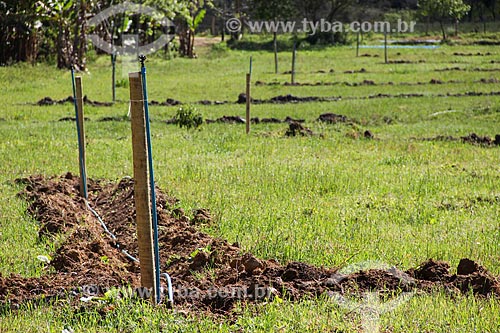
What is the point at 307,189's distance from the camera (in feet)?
33.0

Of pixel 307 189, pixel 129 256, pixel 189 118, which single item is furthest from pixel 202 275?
pixel 189 118

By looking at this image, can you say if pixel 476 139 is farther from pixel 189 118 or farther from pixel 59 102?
pixel 59 102

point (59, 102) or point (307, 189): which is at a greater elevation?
point (307, 189)

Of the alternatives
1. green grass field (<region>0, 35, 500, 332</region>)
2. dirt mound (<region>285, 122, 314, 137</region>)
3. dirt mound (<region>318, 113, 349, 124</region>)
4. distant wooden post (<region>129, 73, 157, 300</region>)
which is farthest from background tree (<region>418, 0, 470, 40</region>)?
distant wooden post (<region>129, 73, 157, 300</region>)

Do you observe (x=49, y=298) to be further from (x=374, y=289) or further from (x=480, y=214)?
(x=480, y=214)

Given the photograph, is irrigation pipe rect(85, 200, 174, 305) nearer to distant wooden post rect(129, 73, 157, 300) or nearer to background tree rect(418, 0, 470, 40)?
distant wooden post rect(129, 73, 157, 300)

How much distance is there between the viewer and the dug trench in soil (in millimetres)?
5574

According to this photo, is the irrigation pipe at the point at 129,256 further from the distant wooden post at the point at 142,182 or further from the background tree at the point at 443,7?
the background tree at the point at 443,7

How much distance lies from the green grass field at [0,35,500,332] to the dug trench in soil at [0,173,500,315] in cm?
24

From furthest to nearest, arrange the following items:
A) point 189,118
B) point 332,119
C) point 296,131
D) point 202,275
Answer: point 332,119 → point 189,118 → point 296,131 → point 202,275

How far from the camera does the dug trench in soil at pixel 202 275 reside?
5.57 meters

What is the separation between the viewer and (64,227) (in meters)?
7.77

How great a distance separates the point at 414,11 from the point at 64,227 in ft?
210

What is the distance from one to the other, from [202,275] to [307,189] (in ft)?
13.5
